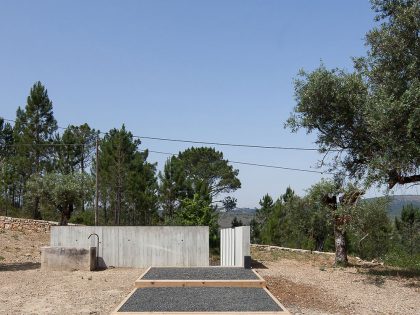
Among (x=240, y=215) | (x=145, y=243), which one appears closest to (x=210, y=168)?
(x=240, y=215)

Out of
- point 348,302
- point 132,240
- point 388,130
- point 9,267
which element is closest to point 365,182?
point 388,130

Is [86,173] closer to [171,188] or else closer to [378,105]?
[171,188]

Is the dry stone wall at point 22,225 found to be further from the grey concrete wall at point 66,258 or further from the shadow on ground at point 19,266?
the grey concrete wall at point 66,258

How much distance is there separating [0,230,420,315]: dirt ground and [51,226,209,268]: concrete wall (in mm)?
1079

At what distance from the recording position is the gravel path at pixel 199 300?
8969mm

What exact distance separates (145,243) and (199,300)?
9.68 m

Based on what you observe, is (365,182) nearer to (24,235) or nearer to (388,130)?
(388,130)

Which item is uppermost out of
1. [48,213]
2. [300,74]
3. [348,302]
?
[300,74]

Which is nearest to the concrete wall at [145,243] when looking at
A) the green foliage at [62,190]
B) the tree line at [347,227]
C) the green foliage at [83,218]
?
the tree line at [347,227]

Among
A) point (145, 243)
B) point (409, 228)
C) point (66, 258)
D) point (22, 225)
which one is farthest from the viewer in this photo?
point (409, 228)

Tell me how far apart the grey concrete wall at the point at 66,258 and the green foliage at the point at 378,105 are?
8624 mm

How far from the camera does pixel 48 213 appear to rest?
36531 millimetres

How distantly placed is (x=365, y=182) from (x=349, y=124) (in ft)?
6.92

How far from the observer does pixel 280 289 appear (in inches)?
498
